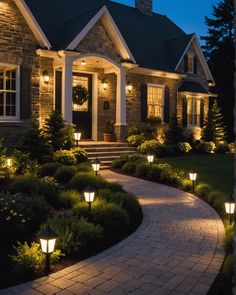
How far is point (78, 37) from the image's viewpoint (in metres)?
15.0

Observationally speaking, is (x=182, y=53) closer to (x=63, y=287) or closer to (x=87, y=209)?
(x=87, y=209)

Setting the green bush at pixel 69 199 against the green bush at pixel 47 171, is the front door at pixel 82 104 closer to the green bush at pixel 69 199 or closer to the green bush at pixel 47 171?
the green bush at pixel 47 171

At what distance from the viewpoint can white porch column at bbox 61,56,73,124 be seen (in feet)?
48.5

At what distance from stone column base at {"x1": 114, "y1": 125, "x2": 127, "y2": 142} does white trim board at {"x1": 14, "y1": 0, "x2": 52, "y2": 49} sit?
493 cm

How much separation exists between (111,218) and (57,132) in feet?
25.5

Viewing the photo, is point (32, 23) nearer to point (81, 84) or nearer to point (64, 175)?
point (81, 84)

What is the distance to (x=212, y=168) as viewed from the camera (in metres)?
14.2

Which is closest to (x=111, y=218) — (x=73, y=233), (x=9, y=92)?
(x=73, y=233)

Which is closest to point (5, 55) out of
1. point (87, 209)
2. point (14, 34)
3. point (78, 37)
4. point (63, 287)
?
point (14, 34)

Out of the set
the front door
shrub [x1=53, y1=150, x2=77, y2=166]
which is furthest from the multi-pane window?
shrub [x1=53, y1=150, x2=77, y2=166]

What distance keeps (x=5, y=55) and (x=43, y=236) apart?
10.4 metres

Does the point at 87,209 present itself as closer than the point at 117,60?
Yes

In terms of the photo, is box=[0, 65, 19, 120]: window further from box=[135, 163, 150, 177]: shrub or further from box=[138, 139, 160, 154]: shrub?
box=[138, 139, 160, 154]: shrub

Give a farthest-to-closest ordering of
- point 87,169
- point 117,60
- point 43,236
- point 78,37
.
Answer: point 117,60
point 78,37
point 87,169
point 43,236
